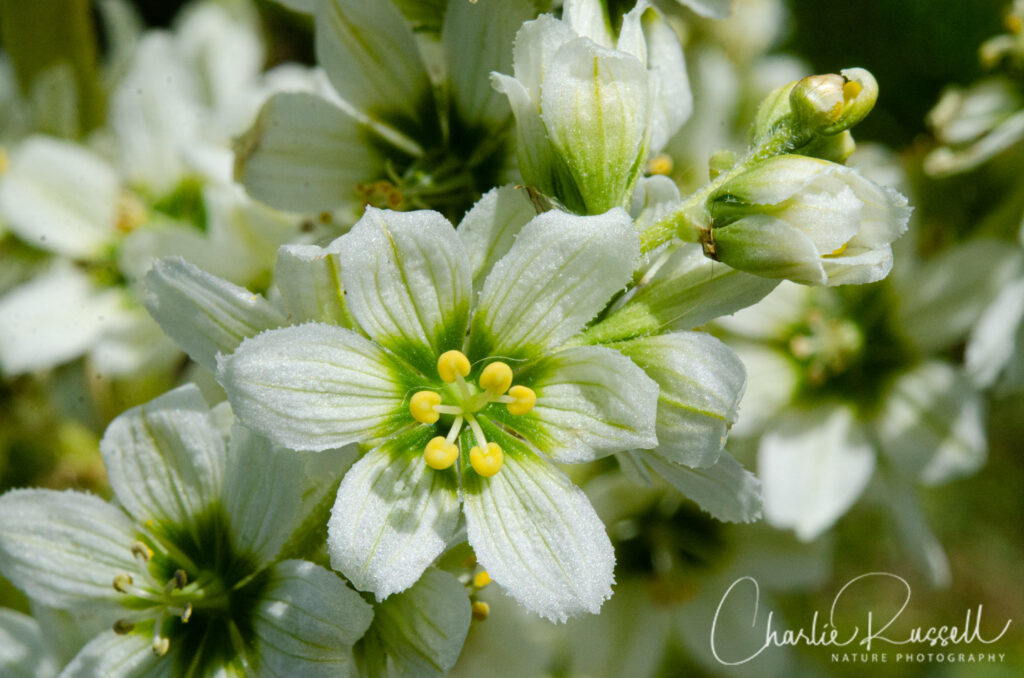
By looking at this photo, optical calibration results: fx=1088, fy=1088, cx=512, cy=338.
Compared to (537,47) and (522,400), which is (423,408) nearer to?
(522,400)

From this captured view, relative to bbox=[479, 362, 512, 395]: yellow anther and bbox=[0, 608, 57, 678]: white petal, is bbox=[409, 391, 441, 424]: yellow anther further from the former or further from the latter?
bbox=[0, 608, 57, 678]: white petal

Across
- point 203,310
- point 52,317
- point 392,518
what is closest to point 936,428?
point 392,518

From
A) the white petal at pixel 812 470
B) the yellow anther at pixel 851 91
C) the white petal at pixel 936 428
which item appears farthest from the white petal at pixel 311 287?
the white petal at pixel 936 428

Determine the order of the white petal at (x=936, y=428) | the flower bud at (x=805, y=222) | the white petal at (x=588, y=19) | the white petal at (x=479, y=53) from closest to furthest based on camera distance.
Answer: the flower bud at (x=805, y=222) → the white petal at (x=588, y=19) → the white petal at (x=479, y=53) → the white petal at (x=936, y=428)

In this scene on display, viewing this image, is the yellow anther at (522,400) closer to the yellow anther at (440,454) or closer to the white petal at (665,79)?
the yellow anther at (440,454)

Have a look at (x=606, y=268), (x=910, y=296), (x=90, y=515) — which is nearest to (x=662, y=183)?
(x=606, y=268)

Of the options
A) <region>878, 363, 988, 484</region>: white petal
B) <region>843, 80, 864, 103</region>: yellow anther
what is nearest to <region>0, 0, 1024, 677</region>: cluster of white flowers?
<region>843, 80, 864, 103</region>: yellow anther
